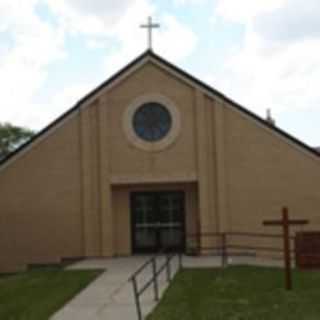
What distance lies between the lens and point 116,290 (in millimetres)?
15594

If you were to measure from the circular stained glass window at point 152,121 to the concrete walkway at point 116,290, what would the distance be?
12.5 feet

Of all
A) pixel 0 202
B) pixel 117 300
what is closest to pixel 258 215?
pixel 0 202

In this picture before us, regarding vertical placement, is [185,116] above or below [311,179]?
above

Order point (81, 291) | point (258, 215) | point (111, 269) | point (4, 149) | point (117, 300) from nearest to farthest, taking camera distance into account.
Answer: point (117, 300) → point (81, 291) → point (111, 269) → point (258, 215) → point (4, 149)

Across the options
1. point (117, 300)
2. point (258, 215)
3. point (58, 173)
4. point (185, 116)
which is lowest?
point (117, 300)

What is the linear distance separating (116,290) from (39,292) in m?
1.63

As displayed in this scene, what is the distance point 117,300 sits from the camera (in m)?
14.2

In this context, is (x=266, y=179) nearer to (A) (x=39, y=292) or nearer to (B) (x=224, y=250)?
(B) (x=224, y=250)

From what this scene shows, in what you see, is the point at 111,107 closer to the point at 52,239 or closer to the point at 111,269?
the point at 52,239

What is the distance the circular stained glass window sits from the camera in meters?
23.7

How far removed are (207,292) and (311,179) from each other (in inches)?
372

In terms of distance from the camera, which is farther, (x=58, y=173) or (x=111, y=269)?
(x=58, y=173)

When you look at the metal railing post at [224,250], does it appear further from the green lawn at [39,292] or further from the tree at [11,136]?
the tree at [11,136]

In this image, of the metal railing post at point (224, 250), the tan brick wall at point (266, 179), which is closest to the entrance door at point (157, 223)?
the metal railing post at point (224, 250)
